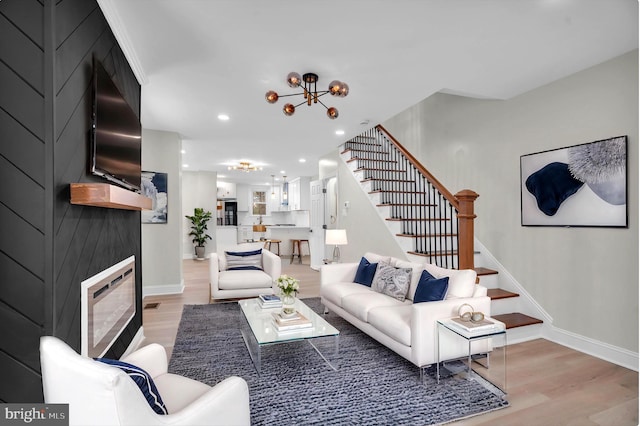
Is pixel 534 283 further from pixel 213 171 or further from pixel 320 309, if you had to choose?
pixel 213 171

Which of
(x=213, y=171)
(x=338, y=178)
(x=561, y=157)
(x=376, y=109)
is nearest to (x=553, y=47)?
(x=561, y=157)

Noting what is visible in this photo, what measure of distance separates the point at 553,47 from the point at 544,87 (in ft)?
3.05

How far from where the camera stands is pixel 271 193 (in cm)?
1292

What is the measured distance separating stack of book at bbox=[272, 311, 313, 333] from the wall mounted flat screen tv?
1635mm

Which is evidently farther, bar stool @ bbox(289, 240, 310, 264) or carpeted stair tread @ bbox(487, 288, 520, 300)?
bar stool @ bbox(289, 240, 310, 264)

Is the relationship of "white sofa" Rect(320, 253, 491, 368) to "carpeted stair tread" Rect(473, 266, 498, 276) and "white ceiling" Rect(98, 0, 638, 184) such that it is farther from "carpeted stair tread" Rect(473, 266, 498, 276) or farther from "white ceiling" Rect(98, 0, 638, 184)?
"white ceiling" Rect(98, 0, 638, 184)

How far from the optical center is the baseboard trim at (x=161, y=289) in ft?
18.0

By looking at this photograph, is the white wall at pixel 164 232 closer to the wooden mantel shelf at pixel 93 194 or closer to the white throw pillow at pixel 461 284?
the wooden mantel shelf at pixel 93 194

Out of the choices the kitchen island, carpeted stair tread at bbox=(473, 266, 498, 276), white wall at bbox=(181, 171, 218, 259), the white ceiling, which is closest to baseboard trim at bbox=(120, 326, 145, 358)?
the white ceiling

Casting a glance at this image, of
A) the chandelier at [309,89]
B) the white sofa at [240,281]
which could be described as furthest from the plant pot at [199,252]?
the chandelier at [309,89]

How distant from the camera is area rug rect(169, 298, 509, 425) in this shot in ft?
6.97

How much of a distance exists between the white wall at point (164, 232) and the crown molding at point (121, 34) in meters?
2.42

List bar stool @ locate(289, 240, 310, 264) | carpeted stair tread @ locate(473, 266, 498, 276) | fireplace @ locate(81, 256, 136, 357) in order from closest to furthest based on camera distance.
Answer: fireplace @ locate(81, 256, 136, 357) < carpeted stair tread @ locate(473, 266, 498, 276) < bar stool @ locate(289, 240, 310, 264)

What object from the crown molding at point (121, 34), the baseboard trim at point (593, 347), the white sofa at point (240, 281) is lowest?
the baseboard trim at point (593, 347)
